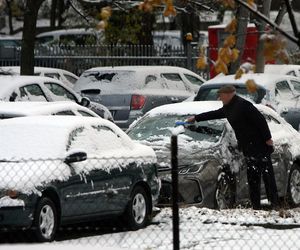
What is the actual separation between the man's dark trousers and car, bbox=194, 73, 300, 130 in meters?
5.50

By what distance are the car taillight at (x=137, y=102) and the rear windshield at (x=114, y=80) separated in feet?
1.39

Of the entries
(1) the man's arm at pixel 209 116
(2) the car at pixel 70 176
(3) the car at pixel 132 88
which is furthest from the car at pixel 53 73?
(2) the car at pixel 70 176

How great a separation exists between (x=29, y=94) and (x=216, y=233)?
30.9ft

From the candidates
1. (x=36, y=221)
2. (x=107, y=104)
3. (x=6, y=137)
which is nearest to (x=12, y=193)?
(x=36, y=221)

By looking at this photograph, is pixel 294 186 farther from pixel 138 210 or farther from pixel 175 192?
pixel 175 192

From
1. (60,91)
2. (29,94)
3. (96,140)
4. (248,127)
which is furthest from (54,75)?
(96,140)

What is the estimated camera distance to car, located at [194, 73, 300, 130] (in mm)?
20188

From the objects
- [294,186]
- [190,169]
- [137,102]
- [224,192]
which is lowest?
[137,102]

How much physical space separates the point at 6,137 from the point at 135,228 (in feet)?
5.88

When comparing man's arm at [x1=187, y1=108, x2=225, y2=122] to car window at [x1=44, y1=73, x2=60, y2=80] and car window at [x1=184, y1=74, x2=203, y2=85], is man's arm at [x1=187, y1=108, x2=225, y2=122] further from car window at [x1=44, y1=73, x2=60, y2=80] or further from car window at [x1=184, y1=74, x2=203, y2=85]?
car window at [x1=44, y1=73, x2=60, y2=80]

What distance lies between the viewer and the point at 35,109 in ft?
49.6

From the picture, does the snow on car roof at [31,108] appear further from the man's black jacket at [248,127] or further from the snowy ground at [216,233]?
the snowy ground at [216,233]

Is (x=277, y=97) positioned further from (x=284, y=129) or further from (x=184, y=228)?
(x=184, y=228)

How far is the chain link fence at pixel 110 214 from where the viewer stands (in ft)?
35.8
